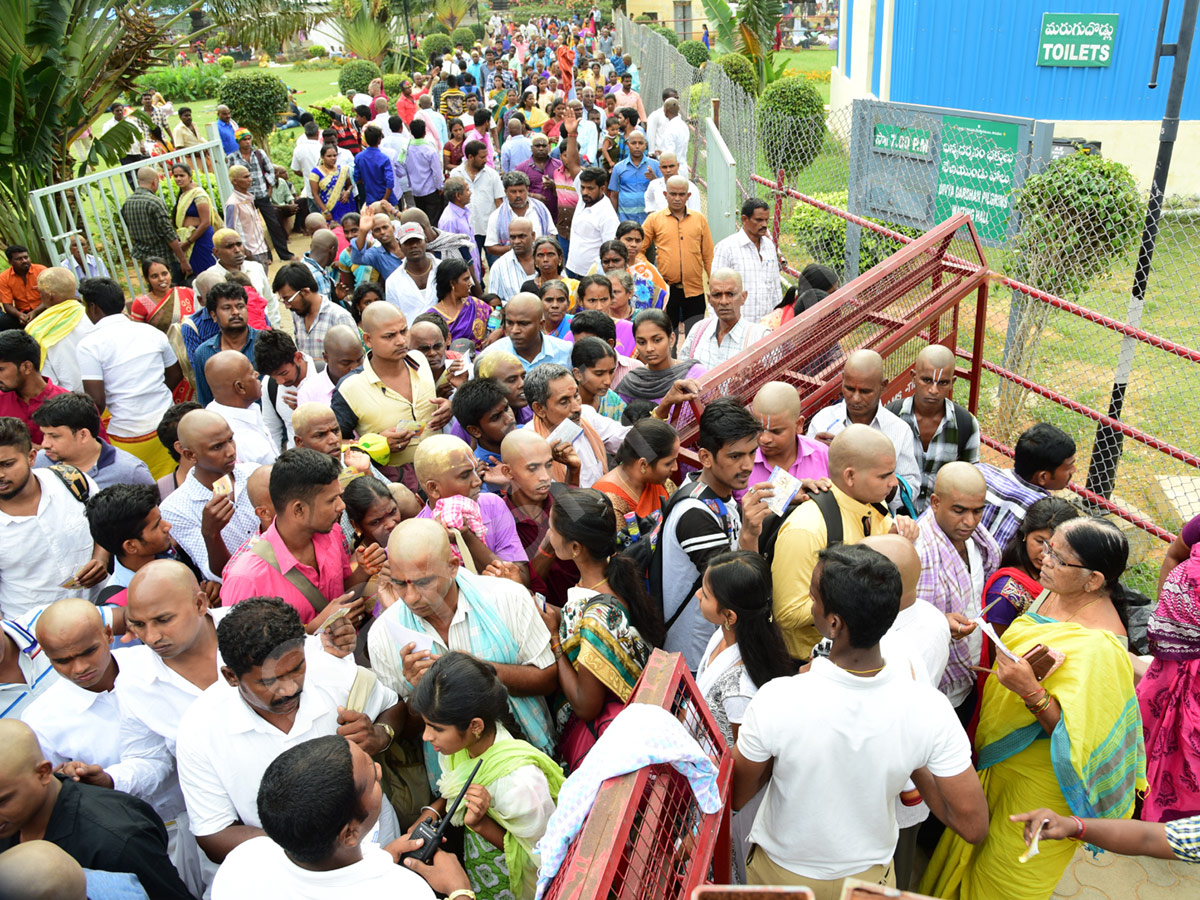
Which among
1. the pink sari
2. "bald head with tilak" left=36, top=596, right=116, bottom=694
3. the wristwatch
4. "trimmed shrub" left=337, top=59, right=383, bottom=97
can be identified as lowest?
the pink sari

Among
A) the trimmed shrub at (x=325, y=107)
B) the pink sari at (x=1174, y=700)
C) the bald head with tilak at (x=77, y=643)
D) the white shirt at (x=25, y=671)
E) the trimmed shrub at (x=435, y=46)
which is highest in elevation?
→ the trimmed shrub at (x=435, y=46)

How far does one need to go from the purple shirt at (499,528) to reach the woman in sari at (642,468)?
1.45 feet

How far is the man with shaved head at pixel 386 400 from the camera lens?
484 centimetres

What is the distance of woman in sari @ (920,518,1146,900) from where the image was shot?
8.87 ft

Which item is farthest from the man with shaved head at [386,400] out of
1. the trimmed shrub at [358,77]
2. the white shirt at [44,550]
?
the trimmed shrub at [358,77]

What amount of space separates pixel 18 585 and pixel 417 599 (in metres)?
2.34

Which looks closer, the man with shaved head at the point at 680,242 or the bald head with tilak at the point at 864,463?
the bald head with tilak at the point at 864,463

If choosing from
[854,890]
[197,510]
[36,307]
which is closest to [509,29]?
[36,307]

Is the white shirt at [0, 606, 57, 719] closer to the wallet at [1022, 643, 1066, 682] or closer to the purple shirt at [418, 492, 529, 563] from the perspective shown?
the purple shirt at [418, 492, 529, 563]

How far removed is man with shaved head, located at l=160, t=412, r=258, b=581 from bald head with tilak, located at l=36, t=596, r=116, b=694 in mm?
1004

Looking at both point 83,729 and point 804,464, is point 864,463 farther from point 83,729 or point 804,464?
point 83,729

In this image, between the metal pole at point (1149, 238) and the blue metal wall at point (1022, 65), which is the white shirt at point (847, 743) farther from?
the blue metal wall at point (1022, 65)

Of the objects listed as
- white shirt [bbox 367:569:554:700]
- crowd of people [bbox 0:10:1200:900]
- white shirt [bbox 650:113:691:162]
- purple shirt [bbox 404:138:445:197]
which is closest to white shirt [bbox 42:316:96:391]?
crowd of people [bbox 0:10:1200:900]

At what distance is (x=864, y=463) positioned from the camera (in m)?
3.40
